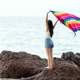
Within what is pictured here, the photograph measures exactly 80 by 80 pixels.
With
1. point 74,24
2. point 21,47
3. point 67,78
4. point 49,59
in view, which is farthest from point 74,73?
point 21,47

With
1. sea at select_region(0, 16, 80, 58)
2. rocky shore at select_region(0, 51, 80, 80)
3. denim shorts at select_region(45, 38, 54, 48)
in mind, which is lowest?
rocky shore at select_region(0, 51, 80, 80)

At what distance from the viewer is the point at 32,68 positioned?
34.3 ft

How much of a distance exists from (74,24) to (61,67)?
1.48m

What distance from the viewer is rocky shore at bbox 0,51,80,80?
9.67m

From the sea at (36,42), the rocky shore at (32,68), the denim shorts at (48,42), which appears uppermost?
the sea at (36,42)

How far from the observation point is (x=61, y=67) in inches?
387

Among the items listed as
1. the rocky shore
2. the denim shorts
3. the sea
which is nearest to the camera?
the rocky shore

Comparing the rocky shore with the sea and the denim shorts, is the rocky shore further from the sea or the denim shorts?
the sea

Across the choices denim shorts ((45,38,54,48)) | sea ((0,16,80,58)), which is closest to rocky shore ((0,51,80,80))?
denim shorts ((45,38,54,48))

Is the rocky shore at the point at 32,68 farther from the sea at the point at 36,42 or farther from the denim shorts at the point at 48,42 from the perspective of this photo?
the sea at the point at 36,42

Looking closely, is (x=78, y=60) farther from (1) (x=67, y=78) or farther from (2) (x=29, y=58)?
(1) (x=67, y=78)

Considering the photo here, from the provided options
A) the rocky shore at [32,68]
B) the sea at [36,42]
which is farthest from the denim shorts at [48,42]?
the sea at [36,42]

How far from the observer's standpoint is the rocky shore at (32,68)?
9.67 m

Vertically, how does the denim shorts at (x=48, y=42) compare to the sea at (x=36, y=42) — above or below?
below
